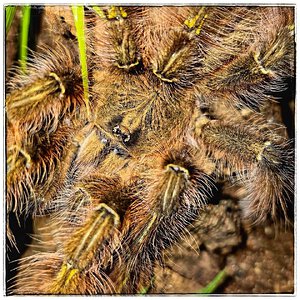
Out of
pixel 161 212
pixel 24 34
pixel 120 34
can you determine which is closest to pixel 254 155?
pixel 161 212

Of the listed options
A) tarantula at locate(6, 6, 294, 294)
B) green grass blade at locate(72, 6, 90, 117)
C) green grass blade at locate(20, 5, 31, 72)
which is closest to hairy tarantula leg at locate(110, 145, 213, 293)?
tarantula at locate(6, 6, 294, 294)

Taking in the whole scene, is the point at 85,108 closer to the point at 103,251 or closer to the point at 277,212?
the point at 103,251

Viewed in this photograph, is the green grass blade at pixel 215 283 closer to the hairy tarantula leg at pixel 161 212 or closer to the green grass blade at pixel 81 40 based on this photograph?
the hairy tarantula leg at pixel 161 212

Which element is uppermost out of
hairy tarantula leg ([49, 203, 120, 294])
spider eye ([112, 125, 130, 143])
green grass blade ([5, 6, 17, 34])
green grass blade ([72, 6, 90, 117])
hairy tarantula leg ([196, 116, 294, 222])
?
green grass blade ([5, 6, 17, 34])

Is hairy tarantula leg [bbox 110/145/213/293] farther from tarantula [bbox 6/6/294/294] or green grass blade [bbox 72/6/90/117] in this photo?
green grass blade [bbox 72/6/90/117]

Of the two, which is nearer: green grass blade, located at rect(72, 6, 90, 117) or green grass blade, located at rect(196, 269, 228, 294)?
green grass blade, located at rect(72, 6, 90, 117)

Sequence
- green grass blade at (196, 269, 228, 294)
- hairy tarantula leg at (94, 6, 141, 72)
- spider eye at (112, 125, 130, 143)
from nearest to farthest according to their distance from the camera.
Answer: hairy tarantula leg at (94, 6, 141, 72) → spider eye at (112, 125, 130, 143) → green grass blade at (196, 269, 228, 294)

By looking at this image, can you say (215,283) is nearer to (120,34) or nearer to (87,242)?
(87,242)
